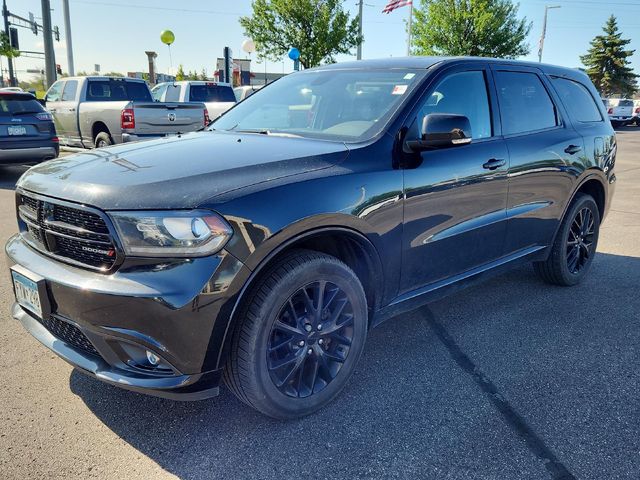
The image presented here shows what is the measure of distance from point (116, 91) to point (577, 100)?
35.4ft

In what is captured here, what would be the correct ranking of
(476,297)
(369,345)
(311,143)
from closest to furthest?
(311,143)
(369,345)
(476,297)

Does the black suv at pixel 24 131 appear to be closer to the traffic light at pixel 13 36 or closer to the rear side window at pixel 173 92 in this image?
the rear side window at pixel 173 92

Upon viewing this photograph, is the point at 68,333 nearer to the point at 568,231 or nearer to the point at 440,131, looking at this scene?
the point at 440,131

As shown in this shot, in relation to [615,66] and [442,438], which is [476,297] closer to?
[442,438]

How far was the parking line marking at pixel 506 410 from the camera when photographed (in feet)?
7.64

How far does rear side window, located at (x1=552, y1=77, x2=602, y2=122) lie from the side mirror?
6.13ft

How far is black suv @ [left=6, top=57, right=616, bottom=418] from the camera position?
218cm

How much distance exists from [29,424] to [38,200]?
1090 mm

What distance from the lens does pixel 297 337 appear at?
2.58 metres

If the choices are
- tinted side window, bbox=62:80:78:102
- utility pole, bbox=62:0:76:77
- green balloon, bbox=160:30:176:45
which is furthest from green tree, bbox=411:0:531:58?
tinted side window, bbox=62:80:78:102

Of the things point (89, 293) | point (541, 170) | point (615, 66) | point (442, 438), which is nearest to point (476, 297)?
point (541, 170)

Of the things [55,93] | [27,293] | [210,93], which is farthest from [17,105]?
[27,293]

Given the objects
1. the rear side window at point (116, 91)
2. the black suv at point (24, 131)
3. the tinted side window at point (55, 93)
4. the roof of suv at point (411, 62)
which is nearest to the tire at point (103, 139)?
the black suv at point (24, 131)

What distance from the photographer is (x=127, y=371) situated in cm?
228
